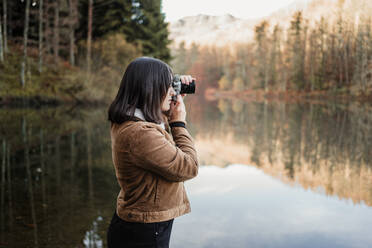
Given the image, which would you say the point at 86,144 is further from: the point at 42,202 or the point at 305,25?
the point at 305,25

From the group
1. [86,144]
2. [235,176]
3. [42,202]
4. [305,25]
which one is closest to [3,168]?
[42,202]

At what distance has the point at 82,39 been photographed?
93.1 ft

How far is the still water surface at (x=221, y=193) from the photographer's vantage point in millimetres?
4078

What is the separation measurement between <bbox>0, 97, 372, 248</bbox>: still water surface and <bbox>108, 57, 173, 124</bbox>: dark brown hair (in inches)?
92.8

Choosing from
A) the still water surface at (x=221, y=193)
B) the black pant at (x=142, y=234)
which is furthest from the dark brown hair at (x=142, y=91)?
the still water surface at (x=221, y=193)

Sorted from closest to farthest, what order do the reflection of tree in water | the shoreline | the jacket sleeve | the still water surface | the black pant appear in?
the jacket sleeve < the black pant < the reflection of tree in water < the still water surface < the shoreline

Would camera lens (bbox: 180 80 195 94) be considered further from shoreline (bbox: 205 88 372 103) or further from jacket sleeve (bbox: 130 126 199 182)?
shoreline (bbox: 205 88 372 103)

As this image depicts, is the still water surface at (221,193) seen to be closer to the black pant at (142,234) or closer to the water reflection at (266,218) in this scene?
the water reflection at (266,218)

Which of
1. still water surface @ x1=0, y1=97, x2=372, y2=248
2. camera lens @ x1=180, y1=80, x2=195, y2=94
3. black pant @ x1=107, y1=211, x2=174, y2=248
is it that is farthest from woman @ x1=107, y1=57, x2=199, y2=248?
still water surface @ x1=0, y1=97, x2=372, y2=248

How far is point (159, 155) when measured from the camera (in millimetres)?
1699

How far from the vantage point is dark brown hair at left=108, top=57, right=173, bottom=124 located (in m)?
1.77

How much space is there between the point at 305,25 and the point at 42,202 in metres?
55.2

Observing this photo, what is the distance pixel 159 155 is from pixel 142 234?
1.47ft

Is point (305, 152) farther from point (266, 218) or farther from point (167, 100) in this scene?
point (167, 100)
